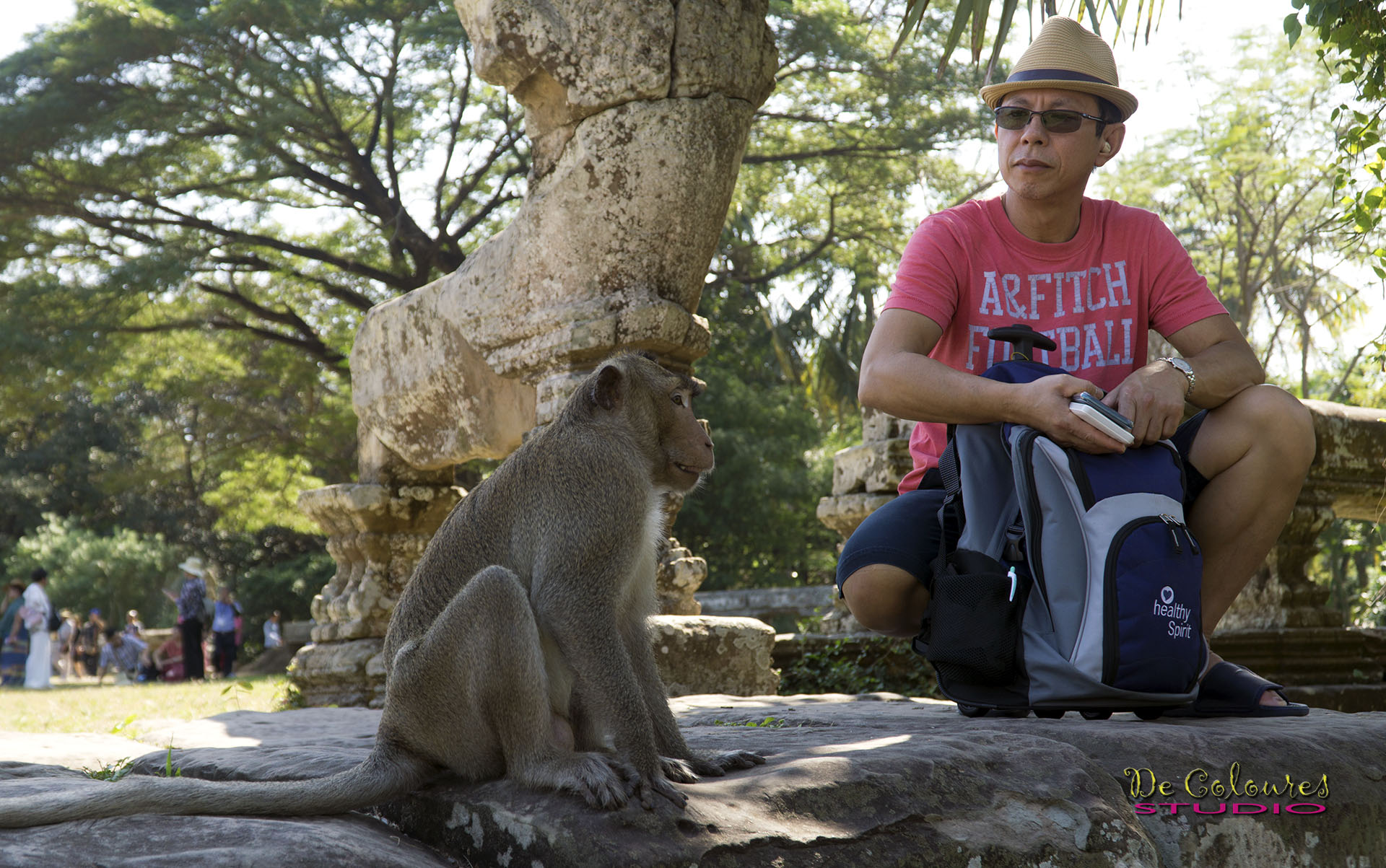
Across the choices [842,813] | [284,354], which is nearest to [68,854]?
[842,813]

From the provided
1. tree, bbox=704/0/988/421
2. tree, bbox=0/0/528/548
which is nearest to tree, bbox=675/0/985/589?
tree, bbox=704/0/988/421

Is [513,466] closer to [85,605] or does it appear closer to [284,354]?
[284,354]

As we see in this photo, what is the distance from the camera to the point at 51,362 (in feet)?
47.9

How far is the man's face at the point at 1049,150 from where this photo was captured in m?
2.97

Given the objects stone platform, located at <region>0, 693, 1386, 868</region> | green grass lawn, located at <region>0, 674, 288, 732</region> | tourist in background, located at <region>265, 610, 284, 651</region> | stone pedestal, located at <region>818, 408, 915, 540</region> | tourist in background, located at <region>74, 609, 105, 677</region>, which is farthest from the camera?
tourist in background, located at <region>74, 609, 105, 677</region>

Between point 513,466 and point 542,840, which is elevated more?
point 513,466

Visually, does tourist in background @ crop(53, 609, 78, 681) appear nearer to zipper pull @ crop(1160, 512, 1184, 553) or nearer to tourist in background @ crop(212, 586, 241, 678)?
tourist in background @ crop(212, 586, 241, 678)

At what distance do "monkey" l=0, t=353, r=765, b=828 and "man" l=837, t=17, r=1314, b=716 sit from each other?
795mm

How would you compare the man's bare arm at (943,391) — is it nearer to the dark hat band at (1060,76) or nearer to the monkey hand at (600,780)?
the dark hat band at (1060,76)

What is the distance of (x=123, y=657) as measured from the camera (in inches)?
750

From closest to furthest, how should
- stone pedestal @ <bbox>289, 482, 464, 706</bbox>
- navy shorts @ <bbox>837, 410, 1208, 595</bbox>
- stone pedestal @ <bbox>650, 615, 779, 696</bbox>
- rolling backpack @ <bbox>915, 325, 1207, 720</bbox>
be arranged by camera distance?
rolling backpack @ <bbox>915, 325, 1207, 720</bbox>
navy shorts @ <bbox>837, 410, 1208, 595</bbox>
stone pedestal @ <bbox>650, 615, 779, 696</bbox>
stone pedestal @ <bbox>289, 482, 464, 706</bbox>

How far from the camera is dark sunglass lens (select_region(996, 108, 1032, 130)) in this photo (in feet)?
9.86

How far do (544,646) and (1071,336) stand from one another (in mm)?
1759

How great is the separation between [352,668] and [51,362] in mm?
10236
